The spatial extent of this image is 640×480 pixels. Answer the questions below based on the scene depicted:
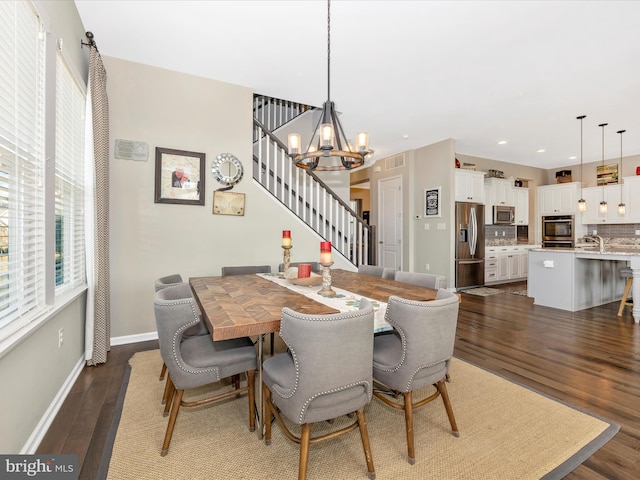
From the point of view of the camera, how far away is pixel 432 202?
257 inches

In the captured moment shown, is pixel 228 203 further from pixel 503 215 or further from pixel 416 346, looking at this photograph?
pixel 503 215

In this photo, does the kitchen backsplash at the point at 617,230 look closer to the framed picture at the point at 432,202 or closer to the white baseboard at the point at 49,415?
the framed picture at the point at 432,202

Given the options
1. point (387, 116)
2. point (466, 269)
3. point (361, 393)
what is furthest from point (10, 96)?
point (466, 269)

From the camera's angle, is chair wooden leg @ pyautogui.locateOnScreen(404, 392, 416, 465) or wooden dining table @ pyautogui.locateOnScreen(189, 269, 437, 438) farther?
chair wooden leg @ pyautogui.locateOnScreen(404, 392, 416, 465)

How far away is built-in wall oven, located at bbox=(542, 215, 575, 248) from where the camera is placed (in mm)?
7773

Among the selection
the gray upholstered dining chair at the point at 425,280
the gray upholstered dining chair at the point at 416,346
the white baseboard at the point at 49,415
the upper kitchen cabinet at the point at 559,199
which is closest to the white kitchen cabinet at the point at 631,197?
the upper kitchen cabinet at the point at 559,199

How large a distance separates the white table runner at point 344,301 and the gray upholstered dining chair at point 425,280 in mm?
679

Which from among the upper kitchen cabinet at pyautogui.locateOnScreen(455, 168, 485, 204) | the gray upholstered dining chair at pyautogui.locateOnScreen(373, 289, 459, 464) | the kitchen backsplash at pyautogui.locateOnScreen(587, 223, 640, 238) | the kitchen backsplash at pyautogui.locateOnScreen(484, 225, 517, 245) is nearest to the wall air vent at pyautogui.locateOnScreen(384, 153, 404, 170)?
the upper kitchen cabinet at pyautogui.locateOnScreen(455, 168, 485, 204)

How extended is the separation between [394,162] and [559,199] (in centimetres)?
452

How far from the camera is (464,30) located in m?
2.90

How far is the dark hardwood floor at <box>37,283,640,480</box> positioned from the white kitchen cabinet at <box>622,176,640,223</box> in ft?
11.2

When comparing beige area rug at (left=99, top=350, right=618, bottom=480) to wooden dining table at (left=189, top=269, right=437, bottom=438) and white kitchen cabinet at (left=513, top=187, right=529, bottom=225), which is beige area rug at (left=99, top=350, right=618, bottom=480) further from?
white kitchen cabinet at (left=513, top=187, right=529, bottom=225)

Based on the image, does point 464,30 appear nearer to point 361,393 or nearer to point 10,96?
point 361,393

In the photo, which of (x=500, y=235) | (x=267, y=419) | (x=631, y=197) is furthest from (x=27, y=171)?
(x=631, y=197)
